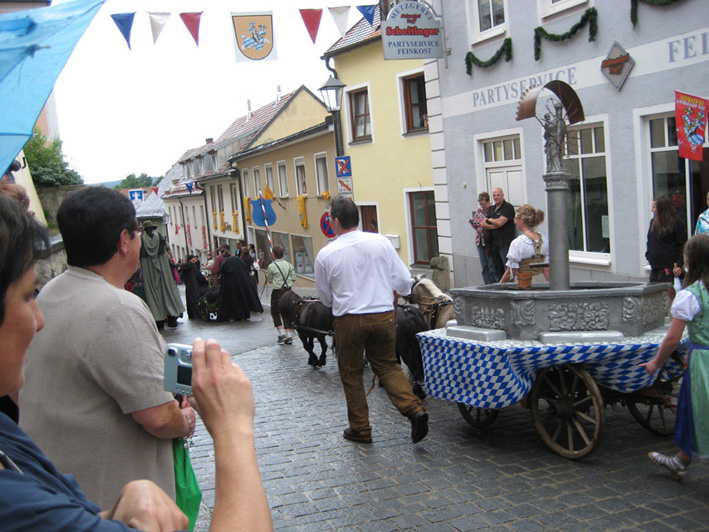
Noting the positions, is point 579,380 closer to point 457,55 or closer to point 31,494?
point 31,494

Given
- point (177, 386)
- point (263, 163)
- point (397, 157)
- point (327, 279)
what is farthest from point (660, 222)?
point (263, 163)

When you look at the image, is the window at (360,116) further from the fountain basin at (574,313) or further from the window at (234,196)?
the window at (234,196)

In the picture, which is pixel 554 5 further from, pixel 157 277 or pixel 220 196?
pixel 220 196

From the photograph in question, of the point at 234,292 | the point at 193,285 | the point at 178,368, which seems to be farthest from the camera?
the point at 193,285

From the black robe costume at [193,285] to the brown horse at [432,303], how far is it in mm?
11013

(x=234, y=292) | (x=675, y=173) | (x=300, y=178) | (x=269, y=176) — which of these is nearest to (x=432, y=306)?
(x=675, y=173)

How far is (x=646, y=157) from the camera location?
1027 centimetres

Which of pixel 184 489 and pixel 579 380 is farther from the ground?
pixel 184 489

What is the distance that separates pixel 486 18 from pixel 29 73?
11.8 metres

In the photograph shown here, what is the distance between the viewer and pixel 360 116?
21281mm

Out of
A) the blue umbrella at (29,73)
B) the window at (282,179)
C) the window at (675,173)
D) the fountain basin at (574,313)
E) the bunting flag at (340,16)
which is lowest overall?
the fountain basin at (574,313)

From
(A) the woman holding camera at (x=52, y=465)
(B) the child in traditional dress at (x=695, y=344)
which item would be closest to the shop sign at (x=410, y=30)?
(B) the child in traditional dress at (x=695, y=344)

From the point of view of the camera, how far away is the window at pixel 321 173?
1019 inches

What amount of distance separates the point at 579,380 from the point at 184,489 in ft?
11.9
